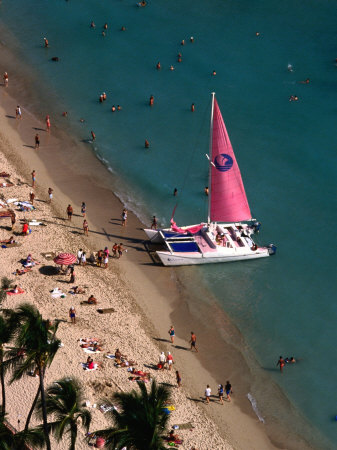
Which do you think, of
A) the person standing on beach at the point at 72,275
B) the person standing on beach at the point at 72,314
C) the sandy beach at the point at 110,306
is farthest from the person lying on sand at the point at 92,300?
the person standing on beach at the point at 72,275

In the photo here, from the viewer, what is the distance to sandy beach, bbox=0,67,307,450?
43.8m

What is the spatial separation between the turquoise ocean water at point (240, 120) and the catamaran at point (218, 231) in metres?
1.26

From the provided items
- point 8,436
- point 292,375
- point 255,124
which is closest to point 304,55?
point 255,124

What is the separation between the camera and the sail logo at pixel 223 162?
5750 cm

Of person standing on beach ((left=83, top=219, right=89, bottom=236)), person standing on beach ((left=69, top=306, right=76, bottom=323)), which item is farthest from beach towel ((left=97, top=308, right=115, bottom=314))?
person standing on beach ((left=83, top=219, right=89, bottom=236))

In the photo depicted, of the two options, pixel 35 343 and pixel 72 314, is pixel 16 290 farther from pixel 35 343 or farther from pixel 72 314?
pixel 35 343

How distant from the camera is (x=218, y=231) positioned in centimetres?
5988

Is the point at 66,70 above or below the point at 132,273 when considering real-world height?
above

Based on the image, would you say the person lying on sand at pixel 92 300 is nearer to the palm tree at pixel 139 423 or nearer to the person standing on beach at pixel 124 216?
the person standing on beach at pixel 124 216

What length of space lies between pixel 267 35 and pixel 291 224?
3817 cm

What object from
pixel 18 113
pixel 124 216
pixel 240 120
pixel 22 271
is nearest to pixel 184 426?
pixel 22 271

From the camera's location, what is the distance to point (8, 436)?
1282 inches

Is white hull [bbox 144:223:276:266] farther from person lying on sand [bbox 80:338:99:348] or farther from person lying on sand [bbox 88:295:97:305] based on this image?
person lying on sand [bbox 80:338:99:348]

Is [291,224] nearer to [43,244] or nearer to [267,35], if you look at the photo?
[43,244]
